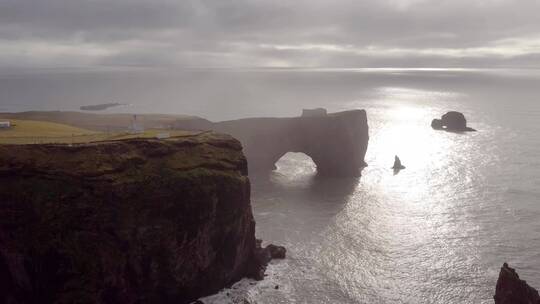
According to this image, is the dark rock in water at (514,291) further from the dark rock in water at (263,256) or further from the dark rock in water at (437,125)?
the dark rock in water at (437,125)

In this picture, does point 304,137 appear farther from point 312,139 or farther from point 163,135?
point 163,135

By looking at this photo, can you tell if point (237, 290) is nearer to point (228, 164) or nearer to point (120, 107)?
point (228, 164)

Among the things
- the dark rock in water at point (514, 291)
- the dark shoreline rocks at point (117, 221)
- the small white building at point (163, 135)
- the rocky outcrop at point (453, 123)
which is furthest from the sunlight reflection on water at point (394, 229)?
the rocky outcrop at point (453, 123)

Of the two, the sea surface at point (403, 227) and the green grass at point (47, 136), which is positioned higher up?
the green grass at point (47, 136)

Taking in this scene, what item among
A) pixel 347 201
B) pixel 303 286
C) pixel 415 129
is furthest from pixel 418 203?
pixel 415 129

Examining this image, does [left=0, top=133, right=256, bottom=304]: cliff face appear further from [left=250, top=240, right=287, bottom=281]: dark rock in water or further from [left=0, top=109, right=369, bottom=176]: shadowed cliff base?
[left=0, top=109, right=369, bottom=176]: shadowed cliff base
